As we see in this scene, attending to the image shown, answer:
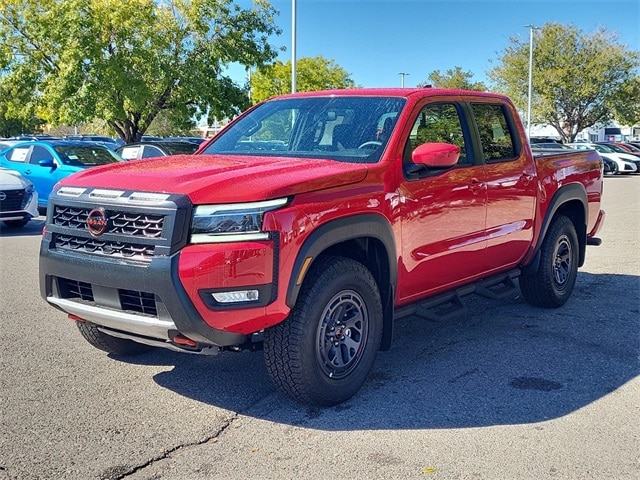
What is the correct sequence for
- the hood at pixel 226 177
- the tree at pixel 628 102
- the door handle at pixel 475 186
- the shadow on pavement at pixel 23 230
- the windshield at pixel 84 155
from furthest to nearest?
the tree at pixel 628 102
the windshield at pixel 84 155
the shadow on pavement at pixel 23 230
the door handle at pixel 475 186
the hood at pixel 226 177

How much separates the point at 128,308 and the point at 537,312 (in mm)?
4136

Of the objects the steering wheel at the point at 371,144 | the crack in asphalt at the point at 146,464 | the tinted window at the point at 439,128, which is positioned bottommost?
the crack in asphalt at the point at 146,464

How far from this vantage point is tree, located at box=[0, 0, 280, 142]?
19047 mm

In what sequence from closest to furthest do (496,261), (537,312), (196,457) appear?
(196,457) → (496,261) → (537,312)

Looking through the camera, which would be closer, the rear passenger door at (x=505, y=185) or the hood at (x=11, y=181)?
the rear passenger door at (x=505, y=185)

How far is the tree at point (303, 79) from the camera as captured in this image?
40.1 m

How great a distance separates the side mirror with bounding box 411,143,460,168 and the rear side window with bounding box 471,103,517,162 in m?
1.02

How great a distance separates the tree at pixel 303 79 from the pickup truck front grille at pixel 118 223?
115ft

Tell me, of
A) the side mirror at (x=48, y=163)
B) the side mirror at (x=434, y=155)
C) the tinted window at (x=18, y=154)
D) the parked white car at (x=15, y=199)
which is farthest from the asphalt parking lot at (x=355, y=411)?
the tinted window at (x=18, y=154)

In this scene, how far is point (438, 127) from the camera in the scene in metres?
5.18

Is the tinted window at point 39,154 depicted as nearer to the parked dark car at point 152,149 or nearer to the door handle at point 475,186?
the parked dark car at point 152,149

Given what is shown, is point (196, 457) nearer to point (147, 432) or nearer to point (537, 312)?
point (147, 432)

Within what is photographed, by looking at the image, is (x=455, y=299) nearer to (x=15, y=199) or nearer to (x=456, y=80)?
(x=15, y=199)

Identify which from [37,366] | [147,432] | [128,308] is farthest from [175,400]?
[37,366]
